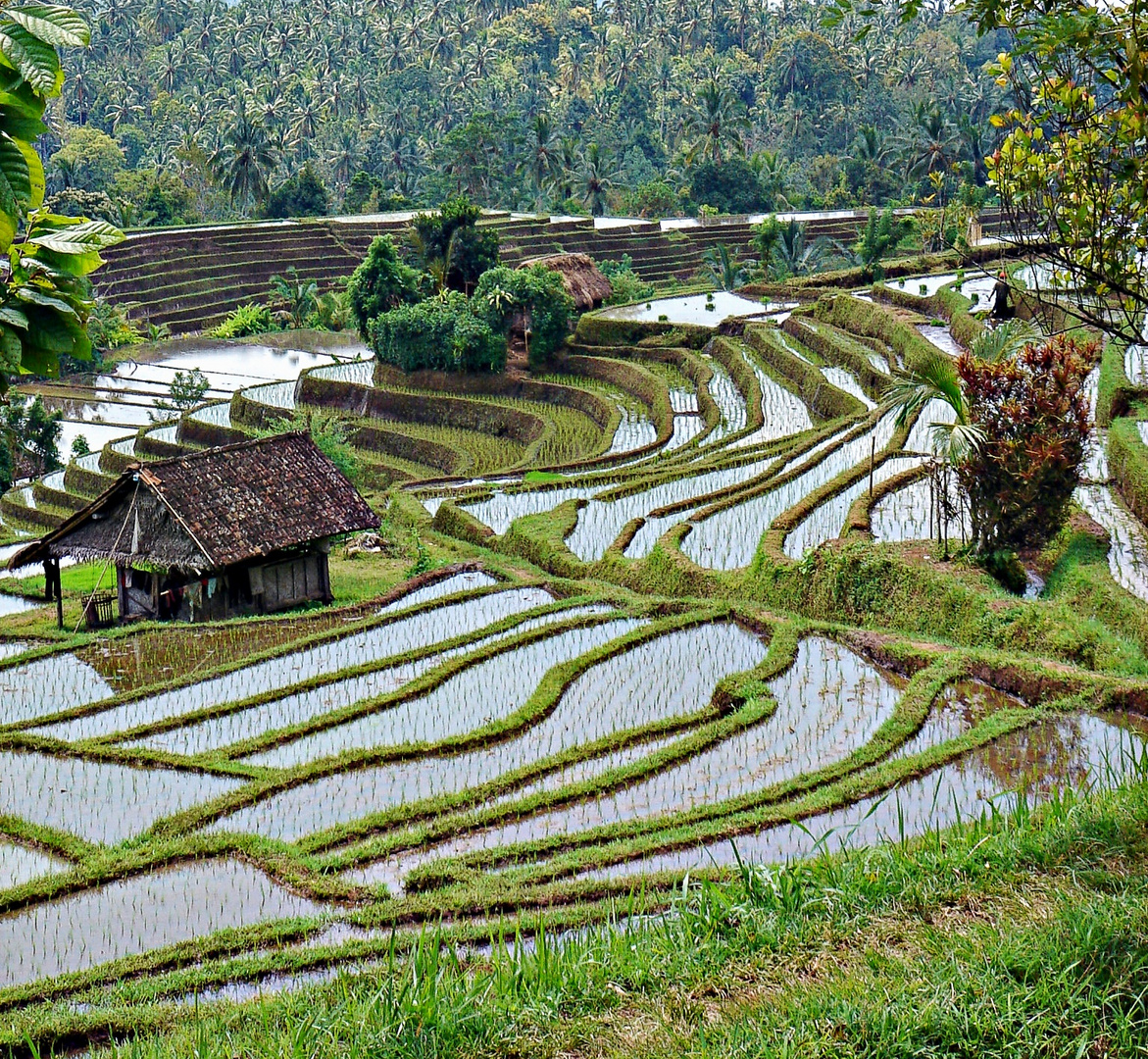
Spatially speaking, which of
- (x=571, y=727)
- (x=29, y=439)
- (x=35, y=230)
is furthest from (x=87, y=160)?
(x=35, y=230)

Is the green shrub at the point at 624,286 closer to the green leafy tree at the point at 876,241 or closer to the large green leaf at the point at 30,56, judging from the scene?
the green leafy tree at the point at 876,241

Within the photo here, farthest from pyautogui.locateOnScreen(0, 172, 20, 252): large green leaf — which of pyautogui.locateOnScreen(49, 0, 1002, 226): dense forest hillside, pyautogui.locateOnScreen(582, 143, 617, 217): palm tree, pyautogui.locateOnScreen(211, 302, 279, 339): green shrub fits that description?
pyautogui.locateOnScreen(582, 143, 617, 217): palm tree

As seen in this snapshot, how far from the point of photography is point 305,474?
54.3ft

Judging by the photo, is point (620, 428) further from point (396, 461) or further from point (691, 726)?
point (691, 726)

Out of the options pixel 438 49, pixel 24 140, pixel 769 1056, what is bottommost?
pixel 769 1056

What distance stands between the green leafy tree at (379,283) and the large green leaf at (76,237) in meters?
28.6

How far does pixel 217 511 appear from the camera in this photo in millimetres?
15305

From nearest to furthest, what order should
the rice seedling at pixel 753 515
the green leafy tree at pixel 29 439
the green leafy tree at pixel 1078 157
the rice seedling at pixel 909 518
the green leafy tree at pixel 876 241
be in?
the green leafy tree at pixel 1078 157, the rice seedling at pixel 909 518, the rice seedling at pixel 753 515, the green leafy tree at pixel 29 439, the green leafy tree at pixel 876 241

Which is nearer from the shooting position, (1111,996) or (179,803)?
(1111,996)

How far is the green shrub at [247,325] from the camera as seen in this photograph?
136 feet

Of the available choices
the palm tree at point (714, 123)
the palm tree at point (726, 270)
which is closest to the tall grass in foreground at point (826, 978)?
the palm tree at point (726, 270)

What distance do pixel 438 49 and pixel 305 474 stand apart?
6124cm

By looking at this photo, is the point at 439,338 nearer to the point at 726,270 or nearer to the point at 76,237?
the point at 726,270

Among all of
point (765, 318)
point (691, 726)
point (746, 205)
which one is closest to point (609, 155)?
point (746, 205)
